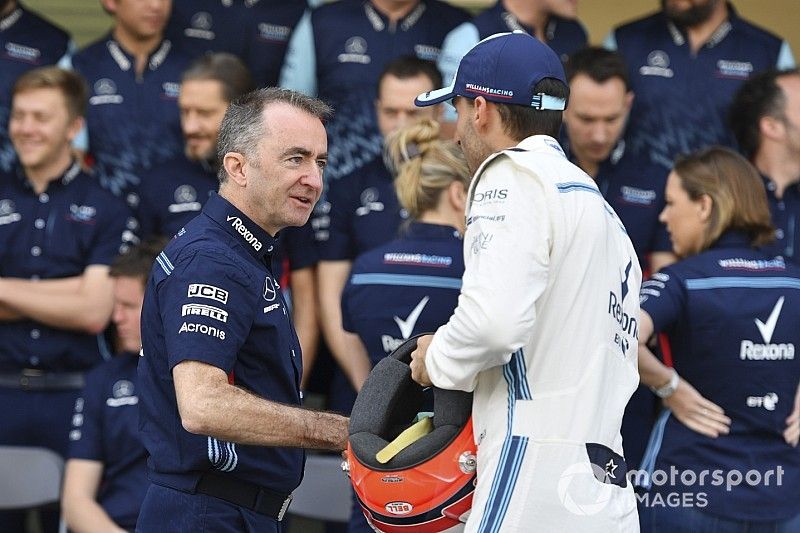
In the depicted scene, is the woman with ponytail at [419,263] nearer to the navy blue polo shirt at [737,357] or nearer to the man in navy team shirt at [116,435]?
the navy blue polo shirt at [737,357]

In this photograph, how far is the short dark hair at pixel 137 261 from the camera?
236 inches

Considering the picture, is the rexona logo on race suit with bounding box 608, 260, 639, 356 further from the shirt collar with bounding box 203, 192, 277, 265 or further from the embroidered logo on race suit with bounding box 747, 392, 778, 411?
the embroidered logo on race suit with bounding box 747, 392, 778, 411

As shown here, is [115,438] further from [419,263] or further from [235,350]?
[235,350]

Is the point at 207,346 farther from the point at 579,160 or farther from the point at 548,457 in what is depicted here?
the point at 579,160

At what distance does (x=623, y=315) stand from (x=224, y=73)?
3.45m

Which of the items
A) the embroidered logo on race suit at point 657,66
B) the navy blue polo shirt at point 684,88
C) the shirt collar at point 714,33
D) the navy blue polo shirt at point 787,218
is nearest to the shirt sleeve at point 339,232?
the navy blue polo shirt at point 684,88

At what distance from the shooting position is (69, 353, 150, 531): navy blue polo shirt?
594 centimetres

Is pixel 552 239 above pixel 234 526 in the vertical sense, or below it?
above

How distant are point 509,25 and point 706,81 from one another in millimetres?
1065

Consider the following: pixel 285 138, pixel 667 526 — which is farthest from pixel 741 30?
pixel 285 138

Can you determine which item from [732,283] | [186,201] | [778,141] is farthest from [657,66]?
[186,201]

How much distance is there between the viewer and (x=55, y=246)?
664 cm

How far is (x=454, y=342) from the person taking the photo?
3412 mm

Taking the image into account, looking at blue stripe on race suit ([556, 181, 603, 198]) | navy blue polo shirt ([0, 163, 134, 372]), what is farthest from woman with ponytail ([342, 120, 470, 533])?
blue stripe on race suit ([556, 181, 603, 198])
